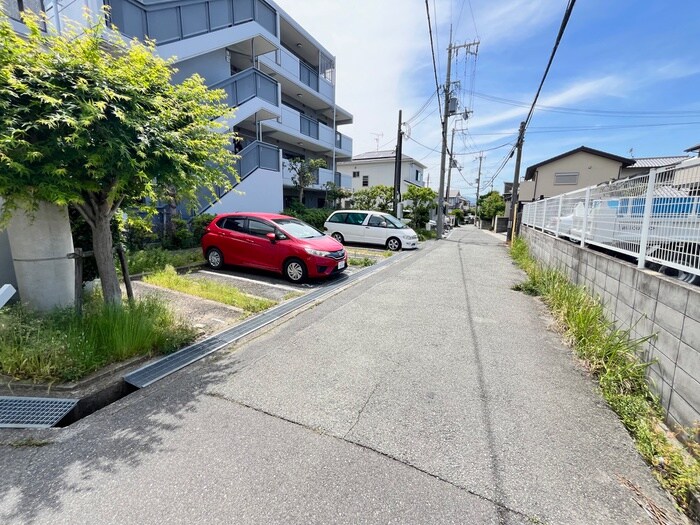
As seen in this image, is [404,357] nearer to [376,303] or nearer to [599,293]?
[376,303]

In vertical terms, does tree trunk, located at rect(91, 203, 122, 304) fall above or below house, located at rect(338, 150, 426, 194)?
below

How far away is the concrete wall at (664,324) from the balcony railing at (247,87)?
11.6m

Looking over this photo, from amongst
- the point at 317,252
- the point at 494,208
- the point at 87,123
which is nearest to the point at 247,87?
the point at 317,252

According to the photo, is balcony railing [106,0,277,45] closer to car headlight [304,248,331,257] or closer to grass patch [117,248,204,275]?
grass patch [117,248,204,275]

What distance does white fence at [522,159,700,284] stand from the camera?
8.04ft

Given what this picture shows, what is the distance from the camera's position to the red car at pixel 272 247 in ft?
21.9

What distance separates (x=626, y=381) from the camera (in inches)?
110

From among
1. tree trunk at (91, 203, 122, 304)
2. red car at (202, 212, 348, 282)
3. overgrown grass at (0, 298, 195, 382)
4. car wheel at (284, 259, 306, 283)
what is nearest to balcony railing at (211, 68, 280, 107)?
red car at (202, 212, 348, 282)

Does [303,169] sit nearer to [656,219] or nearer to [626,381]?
[656,219]

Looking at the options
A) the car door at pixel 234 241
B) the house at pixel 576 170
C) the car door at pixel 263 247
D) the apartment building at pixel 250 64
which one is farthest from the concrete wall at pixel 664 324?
the house at pixel 576 170

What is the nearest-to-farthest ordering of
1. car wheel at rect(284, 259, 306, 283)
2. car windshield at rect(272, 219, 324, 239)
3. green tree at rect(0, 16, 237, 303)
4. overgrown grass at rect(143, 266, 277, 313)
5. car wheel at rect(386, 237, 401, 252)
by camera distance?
green tree at rect(0, 16, 237, 303) < overgrown grass at rect(143, 266, 277, 313) < car wheel at rect(284, 259, 306, 283) < car windshield at rect(272, 219, 324, 239) < car wheel at rect(386, 237, 401, 252)

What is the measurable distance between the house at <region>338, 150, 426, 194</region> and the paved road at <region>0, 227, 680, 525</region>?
27215 millimetres

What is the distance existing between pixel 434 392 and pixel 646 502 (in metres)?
1.43

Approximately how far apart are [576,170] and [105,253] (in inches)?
1149
